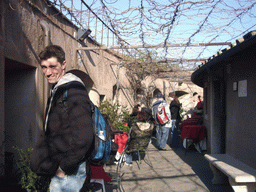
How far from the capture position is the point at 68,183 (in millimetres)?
1513

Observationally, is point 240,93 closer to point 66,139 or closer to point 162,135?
point 66,139

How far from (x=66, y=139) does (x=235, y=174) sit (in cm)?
250

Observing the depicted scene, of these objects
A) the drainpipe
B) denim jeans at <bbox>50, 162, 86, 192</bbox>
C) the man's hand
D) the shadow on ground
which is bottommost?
the shadow on ground

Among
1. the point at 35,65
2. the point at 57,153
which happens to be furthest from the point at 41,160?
the point at 35,65

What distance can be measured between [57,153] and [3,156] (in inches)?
89.7

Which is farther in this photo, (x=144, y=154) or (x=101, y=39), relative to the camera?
(x=101, y=39)

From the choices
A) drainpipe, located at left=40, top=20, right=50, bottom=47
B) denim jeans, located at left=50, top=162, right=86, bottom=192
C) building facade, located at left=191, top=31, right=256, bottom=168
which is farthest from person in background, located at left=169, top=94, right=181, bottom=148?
denim jeans, located at left=50, top=162, right=86, bottom=192

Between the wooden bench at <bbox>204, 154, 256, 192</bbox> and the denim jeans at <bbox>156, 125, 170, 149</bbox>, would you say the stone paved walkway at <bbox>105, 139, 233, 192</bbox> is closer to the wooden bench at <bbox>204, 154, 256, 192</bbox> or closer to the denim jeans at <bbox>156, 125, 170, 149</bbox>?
the wooden bench at <bbox>204, 154, 256, 192</bbox>

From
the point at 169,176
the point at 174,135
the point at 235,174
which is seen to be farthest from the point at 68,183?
the point at 174,135

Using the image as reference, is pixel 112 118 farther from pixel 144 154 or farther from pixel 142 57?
pixel 142 57

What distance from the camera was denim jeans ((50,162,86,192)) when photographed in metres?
1.50

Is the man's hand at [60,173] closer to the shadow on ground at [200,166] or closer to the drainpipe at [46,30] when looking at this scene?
the shadow on ground at [200,166]

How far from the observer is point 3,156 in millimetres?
3289

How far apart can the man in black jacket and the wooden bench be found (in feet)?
7.44
